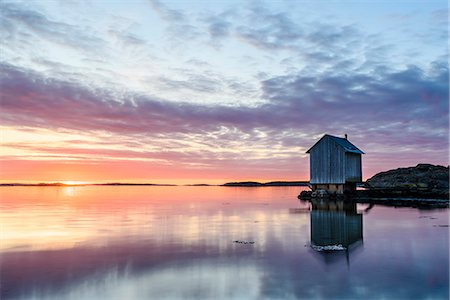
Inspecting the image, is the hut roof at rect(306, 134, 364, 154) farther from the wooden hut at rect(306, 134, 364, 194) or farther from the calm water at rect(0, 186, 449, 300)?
the calm water at rect(0, 186, 449, 300)

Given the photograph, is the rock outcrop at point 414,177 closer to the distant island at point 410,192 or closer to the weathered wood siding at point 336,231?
the distant island at point 410,192

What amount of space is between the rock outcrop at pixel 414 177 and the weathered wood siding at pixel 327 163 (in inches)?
451

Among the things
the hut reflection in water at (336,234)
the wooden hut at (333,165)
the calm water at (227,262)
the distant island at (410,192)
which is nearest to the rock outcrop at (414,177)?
the distant island at (410,192)

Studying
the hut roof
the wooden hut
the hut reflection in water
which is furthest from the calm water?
the hut roof

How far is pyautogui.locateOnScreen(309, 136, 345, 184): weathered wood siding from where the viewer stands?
5003cm

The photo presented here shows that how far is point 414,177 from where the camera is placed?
63812 millimetres

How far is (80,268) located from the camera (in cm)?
1478

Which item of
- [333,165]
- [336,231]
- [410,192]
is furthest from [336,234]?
[410,192]

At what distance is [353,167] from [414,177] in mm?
18538

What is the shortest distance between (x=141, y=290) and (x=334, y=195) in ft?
141

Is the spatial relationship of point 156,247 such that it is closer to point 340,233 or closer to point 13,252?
point 13,252

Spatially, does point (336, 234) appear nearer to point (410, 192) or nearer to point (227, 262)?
point (227, 262)

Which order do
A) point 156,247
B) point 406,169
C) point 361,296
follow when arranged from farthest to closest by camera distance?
point 406,169 → point 156,247 → point 361,296

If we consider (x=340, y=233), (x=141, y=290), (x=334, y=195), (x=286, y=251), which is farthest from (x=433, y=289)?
(x=334, y=195)
